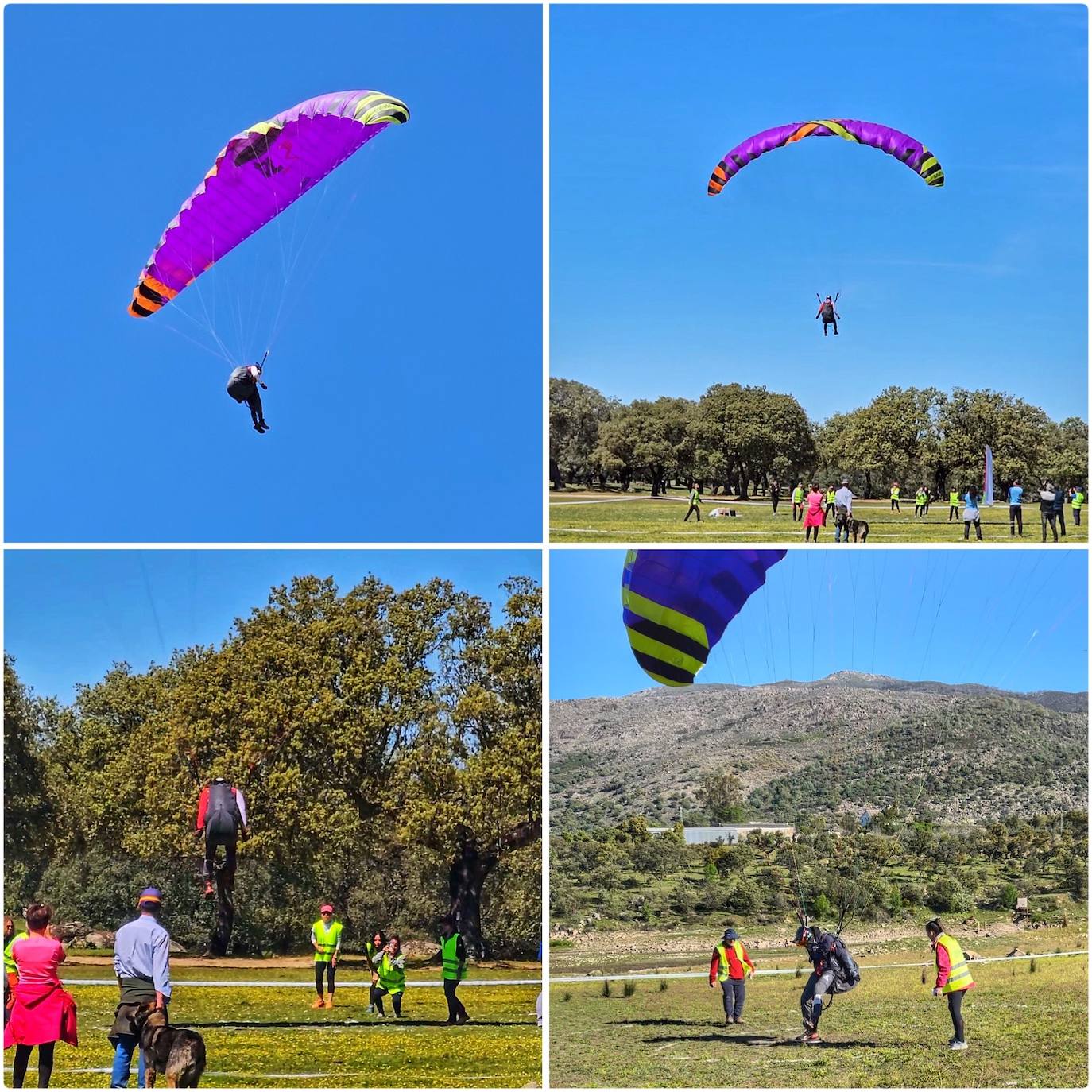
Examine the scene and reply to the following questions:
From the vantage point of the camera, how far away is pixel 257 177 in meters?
13.1

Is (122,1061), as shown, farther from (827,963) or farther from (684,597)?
(684,597)

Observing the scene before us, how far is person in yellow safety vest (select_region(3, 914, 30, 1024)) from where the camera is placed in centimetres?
997

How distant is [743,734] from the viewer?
33.5 metres

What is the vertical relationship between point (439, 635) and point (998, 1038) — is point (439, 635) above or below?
above

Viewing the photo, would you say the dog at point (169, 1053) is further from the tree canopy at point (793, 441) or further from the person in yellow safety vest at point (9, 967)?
the tree canopy at point (793, 441)

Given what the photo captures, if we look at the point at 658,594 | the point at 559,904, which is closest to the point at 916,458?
the point at 559,904

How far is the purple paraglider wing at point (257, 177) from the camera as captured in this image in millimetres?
12828

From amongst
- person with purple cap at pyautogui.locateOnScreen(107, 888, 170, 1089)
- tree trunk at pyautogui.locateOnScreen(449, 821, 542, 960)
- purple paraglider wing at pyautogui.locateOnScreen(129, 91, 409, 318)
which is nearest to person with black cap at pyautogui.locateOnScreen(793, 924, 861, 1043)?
person with purple cap at pyautogui.locateOnScreen(107, 888, 170, 1089)

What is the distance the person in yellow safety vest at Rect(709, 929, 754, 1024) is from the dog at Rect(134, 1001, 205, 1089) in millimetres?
4706

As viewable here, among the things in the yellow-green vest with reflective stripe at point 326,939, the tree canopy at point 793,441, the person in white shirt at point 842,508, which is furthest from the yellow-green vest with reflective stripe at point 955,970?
the tree canopy at point 793,441

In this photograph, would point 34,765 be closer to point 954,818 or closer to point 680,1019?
point 680,1019

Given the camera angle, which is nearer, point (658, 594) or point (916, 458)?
point (658, 594)

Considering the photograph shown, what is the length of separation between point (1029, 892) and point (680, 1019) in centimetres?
1018

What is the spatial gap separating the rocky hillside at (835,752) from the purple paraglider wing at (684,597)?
12.7 metres
